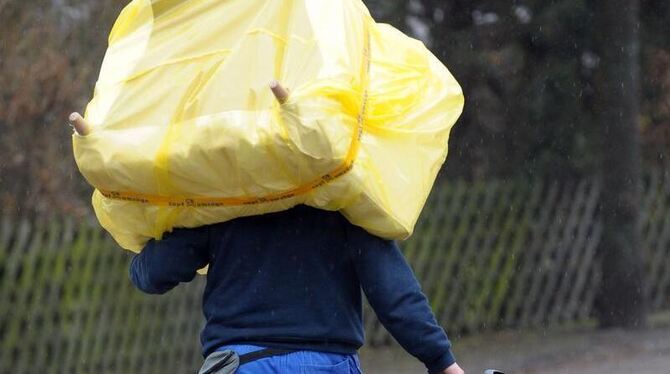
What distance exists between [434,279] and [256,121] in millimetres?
7196

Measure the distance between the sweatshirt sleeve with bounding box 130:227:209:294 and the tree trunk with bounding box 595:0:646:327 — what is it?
7281 millimetres

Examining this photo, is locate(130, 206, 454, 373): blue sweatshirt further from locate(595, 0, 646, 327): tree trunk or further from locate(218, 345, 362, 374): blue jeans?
locate(595, 0, 646, 327): tree trunk

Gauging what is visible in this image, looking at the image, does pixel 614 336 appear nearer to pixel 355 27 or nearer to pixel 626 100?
A: pixel 626 100

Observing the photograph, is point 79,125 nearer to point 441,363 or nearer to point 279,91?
point 279,91

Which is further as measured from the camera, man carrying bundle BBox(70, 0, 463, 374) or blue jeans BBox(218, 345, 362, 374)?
blue jeans BBox(218, 345, 362, 374)

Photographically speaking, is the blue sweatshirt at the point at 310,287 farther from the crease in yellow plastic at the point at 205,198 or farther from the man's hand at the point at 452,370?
the crease in yellow plastic at the point at 205,198

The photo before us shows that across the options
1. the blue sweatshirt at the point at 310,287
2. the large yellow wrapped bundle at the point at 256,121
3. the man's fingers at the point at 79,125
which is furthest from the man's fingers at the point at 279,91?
the man's fingers at the point at 79,125

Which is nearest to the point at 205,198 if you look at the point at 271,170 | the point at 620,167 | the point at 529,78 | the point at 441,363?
the point at 271,170

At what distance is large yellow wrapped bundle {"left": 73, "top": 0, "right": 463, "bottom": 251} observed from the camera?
10.4ft

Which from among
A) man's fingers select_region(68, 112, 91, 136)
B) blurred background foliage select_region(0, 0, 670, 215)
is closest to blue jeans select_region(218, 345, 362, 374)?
man's fingers select_region(68, 112, 91, 136)

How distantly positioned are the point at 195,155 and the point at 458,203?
7094 millimetres

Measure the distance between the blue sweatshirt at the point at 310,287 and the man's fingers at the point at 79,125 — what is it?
425 mm

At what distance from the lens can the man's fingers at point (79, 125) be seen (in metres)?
3.28

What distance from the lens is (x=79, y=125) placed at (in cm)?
330
